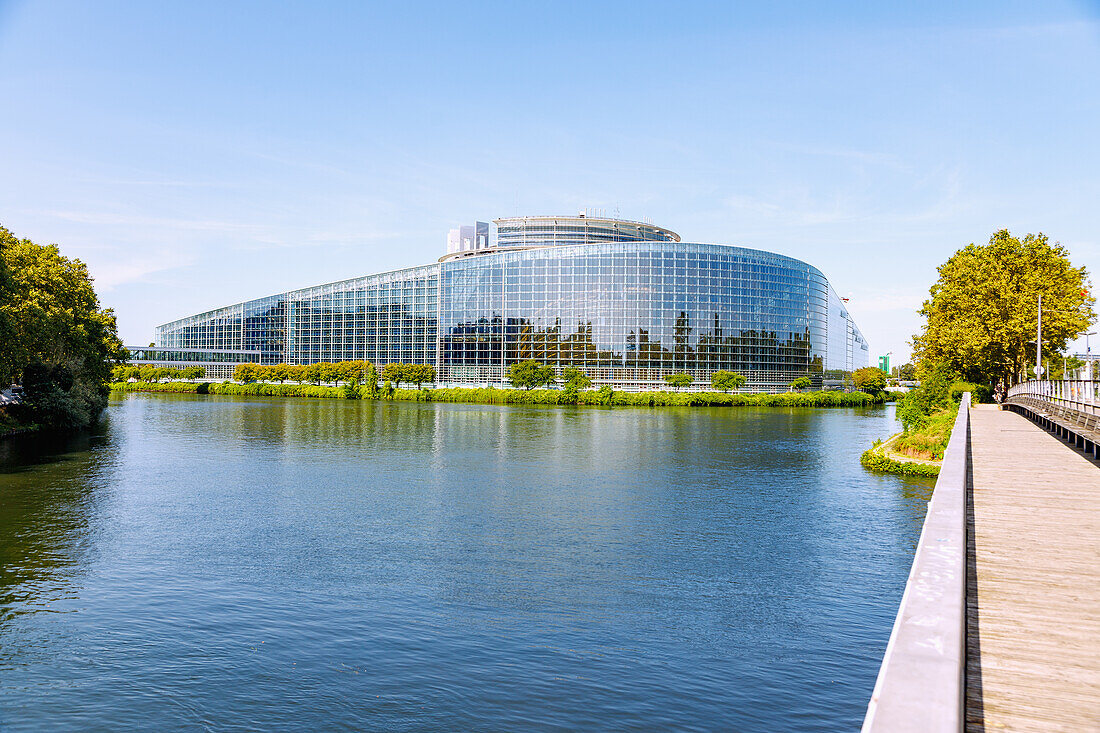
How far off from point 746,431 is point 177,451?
1825 inches

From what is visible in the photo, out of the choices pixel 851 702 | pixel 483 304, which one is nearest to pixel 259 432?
pixel 851 702

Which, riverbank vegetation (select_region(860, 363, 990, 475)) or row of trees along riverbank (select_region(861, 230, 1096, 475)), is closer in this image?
riverbank vegetation (select_region(860, 363, 990, 475))

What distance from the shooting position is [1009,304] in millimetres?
60312

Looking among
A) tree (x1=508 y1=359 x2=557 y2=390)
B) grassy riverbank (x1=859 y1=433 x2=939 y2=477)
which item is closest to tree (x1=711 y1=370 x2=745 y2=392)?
tree (x1=508 y1=359 x2=557 y2=390)

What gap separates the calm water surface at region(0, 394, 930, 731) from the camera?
46.2ft

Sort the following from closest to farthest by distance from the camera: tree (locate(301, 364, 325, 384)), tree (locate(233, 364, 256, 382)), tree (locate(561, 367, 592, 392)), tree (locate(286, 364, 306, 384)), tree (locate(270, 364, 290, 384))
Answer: tree (locate(561, 367, 592, 392)) < tree (locate(301, 364, 325, 384)) < tree (locate(286, 364, 306, 384)) < tree (locate(270, 364, 290, 384)) < tree (locate(233, 364, 256, 382))

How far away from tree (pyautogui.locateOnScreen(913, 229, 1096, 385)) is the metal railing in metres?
5.46

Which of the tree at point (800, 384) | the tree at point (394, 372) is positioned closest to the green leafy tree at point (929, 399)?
the tree at point (800, 384)

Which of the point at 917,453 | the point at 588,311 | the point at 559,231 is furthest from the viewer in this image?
the point at 559,231

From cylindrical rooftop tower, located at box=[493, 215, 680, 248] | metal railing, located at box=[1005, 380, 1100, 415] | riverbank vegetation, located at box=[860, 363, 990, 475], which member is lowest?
riverbank vegetation, located at box=[860, 363, 990, 475]

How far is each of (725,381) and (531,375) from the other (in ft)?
102

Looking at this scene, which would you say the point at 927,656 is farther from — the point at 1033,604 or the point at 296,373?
the point at 296,373

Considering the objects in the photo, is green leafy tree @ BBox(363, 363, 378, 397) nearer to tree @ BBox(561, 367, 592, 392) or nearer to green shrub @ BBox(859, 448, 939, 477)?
tree @ BBox(561, 367, 592, 392)

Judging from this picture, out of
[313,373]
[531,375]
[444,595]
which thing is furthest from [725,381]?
[444,595]
